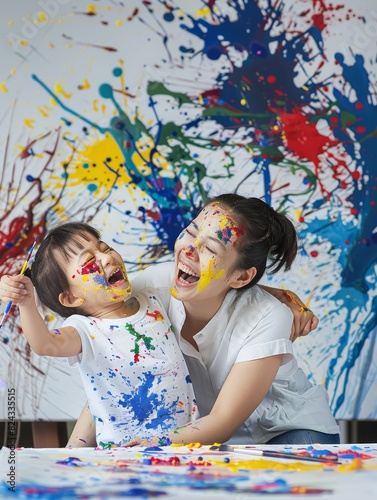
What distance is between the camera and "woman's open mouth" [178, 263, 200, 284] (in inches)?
73.9

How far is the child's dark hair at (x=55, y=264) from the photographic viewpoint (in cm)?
189

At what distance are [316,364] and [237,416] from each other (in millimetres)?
1529

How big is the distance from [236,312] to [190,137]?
1.41 meters

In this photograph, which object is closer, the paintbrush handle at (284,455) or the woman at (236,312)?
the paintbrush handle at (284,455)

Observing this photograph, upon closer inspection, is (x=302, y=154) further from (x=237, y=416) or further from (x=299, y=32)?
(x=237, y=416)

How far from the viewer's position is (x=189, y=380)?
185 centimetres

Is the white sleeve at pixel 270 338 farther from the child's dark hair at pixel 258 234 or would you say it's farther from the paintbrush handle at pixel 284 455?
the paintbrush handle at pixel 284 455

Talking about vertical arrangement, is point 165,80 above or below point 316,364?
above

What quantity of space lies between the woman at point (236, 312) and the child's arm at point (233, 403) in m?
0.02

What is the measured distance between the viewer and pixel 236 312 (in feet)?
6.21

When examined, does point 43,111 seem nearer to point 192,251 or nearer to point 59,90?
point 59,90

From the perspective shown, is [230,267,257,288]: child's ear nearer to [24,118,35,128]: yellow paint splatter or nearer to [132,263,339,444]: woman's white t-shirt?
[132,263,339,444]: woman's white t-shirt

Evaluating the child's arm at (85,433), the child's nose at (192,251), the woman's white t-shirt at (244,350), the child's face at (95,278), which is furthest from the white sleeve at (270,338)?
the child's arm at (85,433)

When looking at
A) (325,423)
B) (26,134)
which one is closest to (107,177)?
(26,134)
